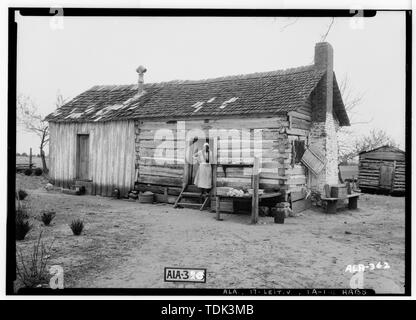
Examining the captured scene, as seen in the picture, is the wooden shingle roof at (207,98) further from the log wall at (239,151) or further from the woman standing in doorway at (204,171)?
the woman standing in doorway at (204,171)

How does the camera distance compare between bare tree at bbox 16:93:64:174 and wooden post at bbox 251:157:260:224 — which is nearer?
bare tree at bbox 16:93:64:174

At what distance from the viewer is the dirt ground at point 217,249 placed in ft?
13.3

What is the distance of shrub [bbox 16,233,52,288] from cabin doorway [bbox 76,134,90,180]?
486cm

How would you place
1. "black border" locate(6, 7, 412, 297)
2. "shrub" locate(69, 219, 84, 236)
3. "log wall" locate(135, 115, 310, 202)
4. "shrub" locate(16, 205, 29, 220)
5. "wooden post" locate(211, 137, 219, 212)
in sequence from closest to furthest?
1. "black border" locate(6, 7, 412, 297)
2. "shrub" locate(16, 205, 29, 220)
3. "shrub" locate(69, 219, 84, 236)
4. "log wall" locate(135, 115, 310, 202)
5. "wooden post" locate(211, 137, 219, 212)

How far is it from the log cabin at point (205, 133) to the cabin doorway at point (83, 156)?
0.03 metres

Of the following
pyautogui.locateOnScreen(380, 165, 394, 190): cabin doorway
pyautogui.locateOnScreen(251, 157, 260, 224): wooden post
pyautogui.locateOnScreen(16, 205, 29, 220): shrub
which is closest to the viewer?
pyautogui.locateOnScreen(16, 205, 29, 220): shrub

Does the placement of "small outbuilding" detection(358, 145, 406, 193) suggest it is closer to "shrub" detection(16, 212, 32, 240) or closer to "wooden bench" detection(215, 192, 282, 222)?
"wooden bench" detection(215, 192, 282, 222)

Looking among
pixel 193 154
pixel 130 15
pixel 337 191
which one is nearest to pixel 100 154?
pixel 193 154

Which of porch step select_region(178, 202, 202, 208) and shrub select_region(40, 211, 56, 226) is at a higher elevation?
shrub select_region(40, 211, 56, 226)

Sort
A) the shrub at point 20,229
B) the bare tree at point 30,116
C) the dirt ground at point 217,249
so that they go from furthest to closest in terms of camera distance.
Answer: the shrub at point 20,229 → the bare tree at point 30,116 → the dirt ground at point 217,249

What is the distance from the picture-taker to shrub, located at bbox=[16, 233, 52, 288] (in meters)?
3.93

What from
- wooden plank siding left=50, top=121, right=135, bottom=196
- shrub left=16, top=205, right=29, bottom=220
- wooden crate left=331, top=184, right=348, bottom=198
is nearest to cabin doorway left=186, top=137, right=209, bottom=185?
wooden plank siding left=50, top=121, right=135, bottom=196

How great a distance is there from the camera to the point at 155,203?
918 centimetres

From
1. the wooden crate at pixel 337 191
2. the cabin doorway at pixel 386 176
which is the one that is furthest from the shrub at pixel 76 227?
the cabin doorway at pixel 386 176
